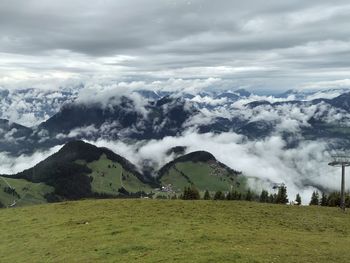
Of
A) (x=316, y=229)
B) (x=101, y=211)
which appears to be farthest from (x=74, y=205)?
(x=316, y=229)

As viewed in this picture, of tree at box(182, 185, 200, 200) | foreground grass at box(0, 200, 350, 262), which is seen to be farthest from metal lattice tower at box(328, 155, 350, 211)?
tree at box(182, 185, 200, 200)

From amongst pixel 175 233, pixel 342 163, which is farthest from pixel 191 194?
pixel 175 233

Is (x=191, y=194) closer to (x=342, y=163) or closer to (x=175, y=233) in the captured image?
(x=342, y=163)

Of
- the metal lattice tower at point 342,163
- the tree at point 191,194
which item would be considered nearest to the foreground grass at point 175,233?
the metal lattice tower at point 342,163

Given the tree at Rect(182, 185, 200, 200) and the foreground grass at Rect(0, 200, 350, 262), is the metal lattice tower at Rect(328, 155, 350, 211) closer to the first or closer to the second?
the foreground grass at Rect(0, 200, 350, 262)

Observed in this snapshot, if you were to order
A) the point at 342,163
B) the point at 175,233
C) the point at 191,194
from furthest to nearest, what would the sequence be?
the point at 191,194 → the point at 342,163 → the point at 175,233

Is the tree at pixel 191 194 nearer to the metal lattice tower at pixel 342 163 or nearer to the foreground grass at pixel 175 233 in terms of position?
the foreground grass at pixel 175 233

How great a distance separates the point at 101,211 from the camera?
3140 inches

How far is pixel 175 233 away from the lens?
56375 mm

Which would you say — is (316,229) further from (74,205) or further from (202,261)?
(74,205)

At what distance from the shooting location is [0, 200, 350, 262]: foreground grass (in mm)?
45344

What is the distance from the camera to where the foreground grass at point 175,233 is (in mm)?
45344

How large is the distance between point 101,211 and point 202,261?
1646 inches

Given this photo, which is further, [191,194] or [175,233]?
[191,194]
